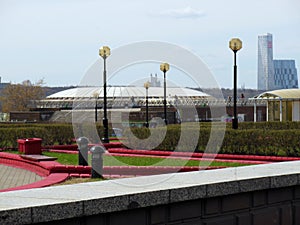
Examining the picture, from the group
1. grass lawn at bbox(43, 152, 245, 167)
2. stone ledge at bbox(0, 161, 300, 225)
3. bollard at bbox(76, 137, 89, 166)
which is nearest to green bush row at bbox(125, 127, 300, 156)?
grass lawn at bbox(43, 152, 245, 167)

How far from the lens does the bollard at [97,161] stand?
1185 cm

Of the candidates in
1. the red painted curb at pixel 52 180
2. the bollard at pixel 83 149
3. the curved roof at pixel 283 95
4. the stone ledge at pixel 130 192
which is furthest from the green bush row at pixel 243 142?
the curved roof at pixel 283 95

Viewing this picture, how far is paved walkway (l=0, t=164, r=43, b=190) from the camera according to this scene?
13523 mm

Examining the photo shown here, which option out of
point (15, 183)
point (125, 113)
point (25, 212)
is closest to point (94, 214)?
point (25, 212)

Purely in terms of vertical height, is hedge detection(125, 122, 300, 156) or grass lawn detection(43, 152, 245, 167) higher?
hedge detection(125, 122, 300, 156)

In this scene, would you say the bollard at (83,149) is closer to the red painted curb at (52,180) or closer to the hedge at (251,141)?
the red painted curb at (52,180)

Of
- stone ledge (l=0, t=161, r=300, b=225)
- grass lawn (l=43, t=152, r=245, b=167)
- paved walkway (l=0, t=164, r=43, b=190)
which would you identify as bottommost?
paved walkway (l=0, t=164, r=43, b=190)

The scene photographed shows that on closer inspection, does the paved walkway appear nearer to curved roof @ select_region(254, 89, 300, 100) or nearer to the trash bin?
the trash bin

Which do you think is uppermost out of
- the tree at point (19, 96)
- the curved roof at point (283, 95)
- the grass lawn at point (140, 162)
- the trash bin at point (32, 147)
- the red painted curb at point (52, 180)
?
the tree at point (19, 96)

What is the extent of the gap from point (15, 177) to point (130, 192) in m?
9.94

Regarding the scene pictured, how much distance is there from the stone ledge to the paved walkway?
291 inches

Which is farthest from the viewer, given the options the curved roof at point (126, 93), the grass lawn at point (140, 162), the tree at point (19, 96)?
the tree at point (19, 96)

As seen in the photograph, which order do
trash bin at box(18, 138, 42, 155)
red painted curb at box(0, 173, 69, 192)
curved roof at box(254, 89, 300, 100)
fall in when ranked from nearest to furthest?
red painted curb at box(0, 173, 69, 192)
trash bin at box(18, 138, 42, 155)
curved roof at box(254, 89, 300, 100)

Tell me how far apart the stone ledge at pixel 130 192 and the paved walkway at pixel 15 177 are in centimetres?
739
